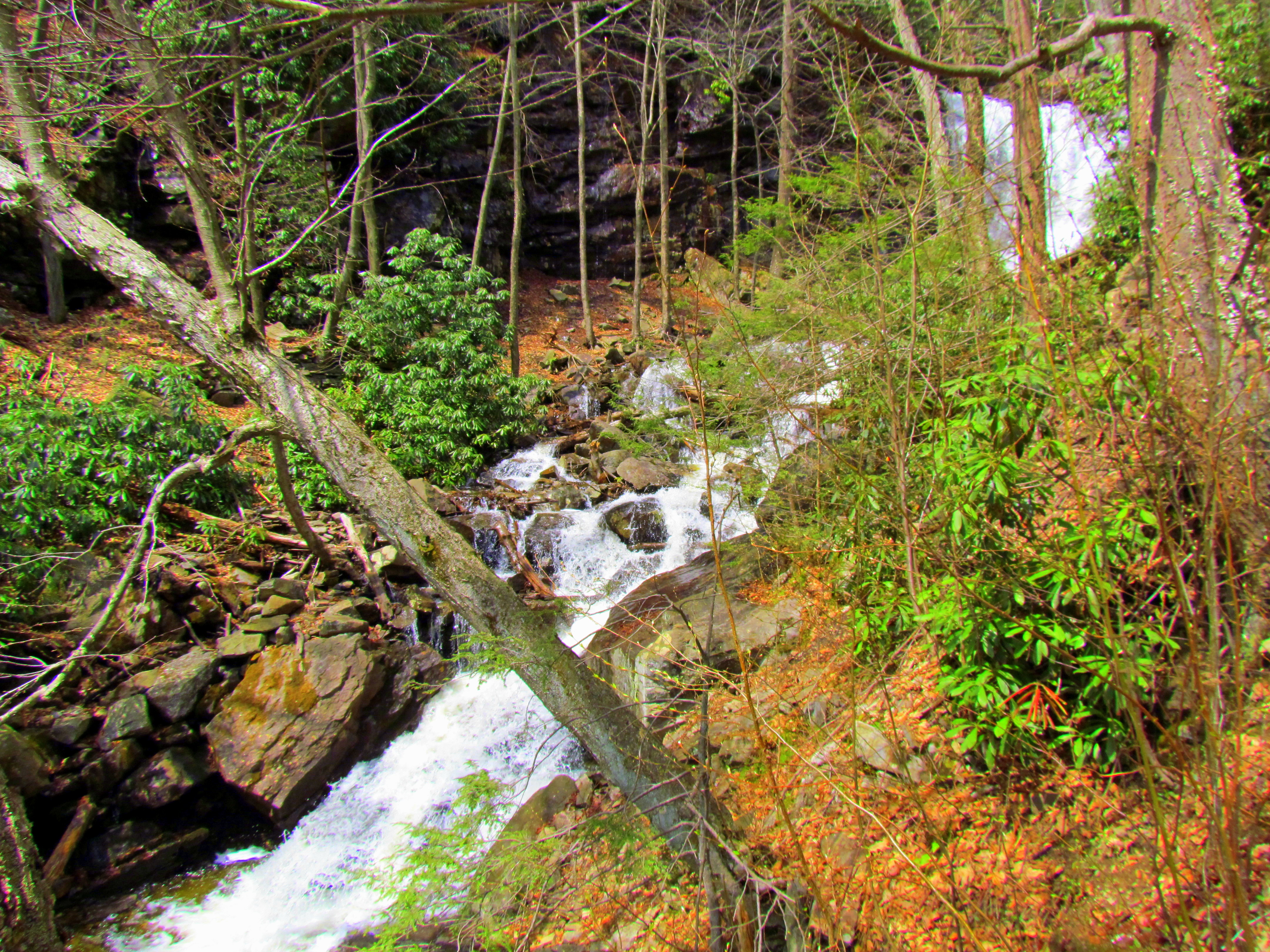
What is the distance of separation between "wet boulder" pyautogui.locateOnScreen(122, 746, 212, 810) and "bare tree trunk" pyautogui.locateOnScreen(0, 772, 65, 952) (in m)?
1.24

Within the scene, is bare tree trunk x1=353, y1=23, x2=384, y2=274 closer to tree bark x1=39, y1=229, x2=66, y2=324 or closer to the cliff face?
the cliff face

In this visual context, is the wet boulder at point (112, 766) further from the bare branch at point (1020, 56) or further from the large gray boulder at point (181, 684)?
the bare branch at point (1020, 56)

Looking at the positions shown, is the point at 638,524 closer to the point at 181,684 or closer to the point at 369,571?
the point at 369,571

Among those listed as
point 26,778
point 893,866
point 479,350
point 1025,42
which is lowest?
point 893,866

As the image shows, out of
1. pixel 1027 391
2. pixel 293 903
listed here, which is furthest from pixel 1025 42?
pixel 293 903

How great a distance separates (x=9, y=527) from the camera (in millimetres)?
4875

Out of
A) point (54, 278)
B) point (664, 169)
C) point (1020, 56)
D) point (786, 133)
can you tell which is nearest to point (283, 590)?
point (664, 169)

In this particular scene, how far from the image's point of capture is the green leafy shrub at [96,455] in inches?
201

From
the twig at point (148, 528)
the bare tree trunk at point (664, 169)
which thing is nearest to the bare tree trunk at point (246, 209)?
the twig at point (148, 528)

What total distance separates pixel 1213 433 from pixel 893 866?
2269mm

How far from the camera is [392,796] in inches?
199

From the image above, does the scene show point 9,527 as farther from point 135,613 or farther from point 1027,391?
point 1027,391

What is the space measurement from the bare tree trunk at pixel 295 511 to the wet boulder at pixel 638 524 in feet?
11.1

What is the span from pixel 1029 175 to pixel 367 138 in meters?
9.87
